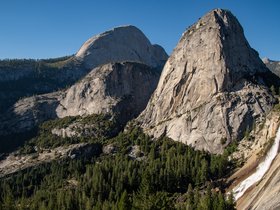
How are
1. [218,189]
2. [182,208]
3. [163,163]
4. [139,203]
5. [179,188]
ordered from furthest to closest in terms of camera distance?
[163,163] → [179,188] → [218,189] → [182,208] → [139,203]

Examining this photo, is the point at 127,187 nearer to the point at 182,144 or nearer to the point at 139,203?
the point at 182,144

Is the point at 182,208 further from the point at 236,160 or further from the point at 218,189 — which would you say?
the point at 236,160

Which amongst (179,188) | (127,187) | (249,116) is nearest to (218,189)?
(179,188)

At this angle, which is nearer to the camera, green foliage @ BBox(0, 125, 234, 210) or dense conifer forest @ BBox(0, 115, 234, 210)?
dense conifer forest @ BBox(0, 115, 234, 210)

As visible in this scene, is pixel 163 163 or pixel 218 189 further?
pixel 163 163

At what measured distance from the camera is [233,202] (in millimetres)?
120812

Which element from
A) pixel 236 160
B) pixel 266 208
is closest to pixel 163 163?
pixel 236 160

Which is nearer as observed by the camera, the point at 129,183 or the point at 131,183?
the point at 131,183

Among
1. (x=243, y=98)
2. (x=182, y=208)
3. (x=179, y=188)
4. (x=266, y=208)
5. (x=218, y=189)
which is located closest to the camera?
(x=266, y=208)

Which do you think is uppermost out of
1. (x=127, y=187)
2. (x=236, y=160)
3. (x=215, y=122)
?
(x=215, y=122)

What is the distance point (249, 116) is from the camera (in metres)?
186

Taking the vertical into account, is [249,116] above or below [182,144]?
above

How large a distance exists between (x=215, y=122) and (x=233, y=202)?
76337 mm

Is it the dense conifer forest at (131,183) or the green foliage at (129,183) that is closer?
the dense conifer forest at (131,183)
